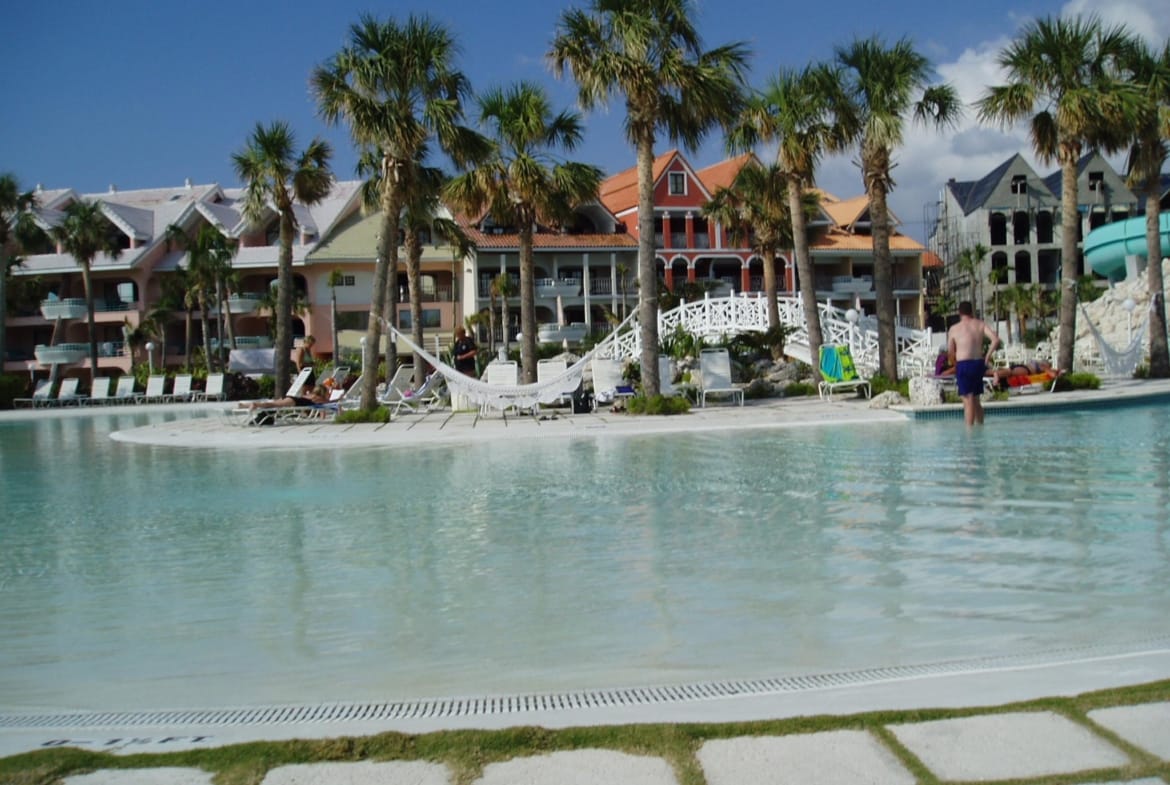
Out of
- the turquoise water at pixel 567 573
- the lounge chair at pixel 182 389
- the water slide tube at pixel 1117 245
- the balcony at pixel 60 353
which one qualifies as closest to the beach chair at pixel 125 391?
the lounge chair at pixel 182 389

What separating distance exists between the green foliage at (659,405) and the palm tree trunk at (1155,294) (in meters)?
14.0

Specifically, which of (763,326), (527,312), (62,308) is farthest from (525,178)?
(62,308)

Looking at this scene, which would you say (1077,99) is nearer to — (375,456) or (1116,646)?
(375,456)

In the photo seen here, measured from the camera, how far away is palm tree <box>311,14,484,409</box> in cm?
1836

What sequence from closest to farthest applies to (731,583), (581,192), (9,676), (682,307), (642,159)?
(9,676) → (731,583) → (642,159) → (581,192) → (682,307)

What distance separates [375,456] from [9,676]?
9.37 meters

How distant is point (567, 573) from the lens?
239 inches

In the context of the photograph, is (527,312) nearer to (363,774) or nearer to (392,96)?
(392,96)

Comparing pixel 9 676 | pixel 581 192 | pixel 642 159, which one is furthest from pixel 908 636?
pixel 581 192

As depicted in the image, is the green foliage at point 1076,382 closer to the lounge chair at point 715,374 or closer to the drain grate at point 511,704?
the lounge chair at point 715,374

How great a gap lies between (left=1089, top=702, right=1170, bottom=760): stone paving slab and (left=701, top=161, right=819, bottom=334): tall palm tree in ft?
79.1

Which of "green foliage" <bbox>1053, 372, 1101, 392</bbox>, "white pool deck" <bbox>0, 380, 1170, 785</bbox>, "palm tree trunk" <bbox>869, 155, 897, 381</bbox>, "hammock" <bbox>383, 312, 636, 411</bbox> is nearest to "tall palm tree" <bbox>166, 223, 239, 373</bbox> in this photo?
"hammock" <bbox>383, 312, 636, 411</bbox>

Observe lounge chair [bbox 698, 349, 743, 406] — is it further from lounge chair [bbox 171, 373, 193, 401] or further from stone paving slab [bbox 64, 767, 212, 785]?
lounge chair [bbox 171, 373, 193, 401]

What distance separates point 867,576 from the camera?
5.70 metres
